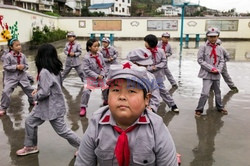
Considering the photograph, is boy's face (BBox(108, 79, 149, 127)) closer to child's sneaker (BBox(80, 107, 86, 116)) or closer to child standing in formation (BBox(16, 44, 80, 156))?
child standing in formation (BBox(16, 44, 80, 156))

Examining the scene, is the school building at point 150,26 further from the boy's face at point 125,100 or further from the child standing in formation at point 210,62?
the boy's face at point 125,100

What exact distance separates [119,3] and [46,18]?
147 ft

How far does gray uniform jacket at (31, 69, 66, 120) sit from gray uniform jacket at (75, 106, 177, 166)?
179 cm

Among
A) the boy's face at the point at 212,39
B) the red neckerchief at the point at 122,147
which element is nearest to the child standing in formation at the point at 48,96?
the red neckerchief at the point at 122,147

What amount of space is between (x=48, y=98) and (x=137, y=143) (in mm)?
2073

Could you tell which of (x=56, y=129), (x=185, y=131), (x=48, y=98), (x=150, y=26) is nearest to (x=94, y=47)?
(x=48, y=98)

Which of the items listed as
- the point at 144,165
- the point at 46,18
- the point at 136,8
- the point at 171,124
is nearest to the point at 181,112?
the point at 171,124

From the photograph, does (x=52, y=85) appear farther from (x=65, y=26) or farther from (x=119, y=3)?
(x=119, y=3)

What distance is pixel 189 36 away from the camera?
28.7 m

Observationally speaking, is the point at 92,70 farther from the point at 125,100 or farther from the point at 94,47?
the point at 125,100

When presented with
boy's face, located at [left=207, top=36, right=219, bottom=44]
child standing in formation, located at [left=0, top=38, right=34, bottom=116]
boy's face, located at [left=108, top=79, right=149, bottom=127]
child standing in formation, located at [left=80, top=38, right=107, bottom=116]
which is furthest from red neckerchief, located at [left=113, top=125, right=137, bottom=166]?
child standing in formation, located at [left=0, top=38, right=34, bottom=116]

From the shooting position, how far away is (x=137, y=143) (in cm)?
162

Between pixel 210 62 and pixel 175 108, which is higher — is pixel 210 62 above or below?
above

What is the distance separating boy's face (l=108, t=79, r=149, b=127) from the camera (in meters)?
1.50
